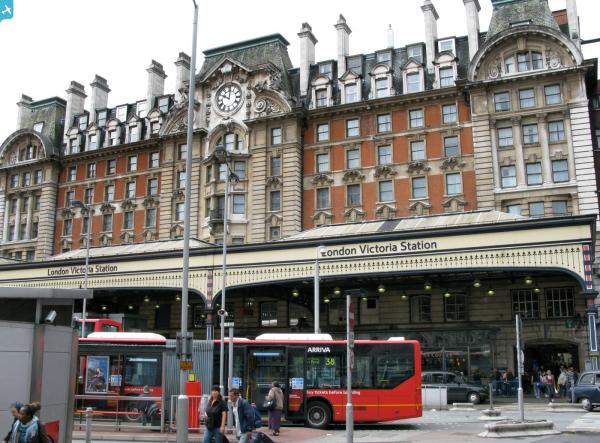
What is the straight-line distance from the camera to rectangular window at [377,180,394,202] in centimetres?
4935

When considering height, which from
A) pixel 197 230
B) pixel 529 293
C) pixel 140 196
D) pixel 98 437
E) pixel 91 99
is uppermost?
pixel 91 99

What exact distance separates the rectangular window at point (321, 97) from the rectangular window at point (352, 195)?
7241 millimetres

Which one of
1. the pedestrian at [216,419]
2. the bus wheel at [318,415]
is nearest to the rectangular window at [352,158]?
the bus wheel at [318,415]

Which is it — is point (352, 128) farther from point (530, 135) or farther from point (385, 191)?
point (530, 135)

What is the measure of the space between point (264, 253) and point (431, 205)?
516 inches

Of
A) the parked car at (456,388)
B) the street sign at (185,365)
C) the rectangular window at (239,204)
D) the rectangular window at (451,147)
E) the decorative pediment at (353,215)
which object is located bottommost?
the parked car at (456,388)

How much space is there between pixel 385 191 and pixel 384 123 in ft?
17.1

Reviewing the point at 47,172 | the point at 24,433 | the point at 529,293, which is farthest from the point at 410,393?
the point at 47,172

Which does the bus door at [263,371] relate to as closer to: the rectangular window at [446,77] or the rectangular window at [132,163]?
the rectangular window at [446,77]

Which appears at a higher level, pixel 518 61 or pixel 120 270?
pixel 518 61

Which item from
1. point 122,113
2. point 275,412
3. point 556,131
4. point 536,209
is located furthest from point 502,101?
point 122,113

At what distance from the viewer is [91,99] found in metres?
68.6

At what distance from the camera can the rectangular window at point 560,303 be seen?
42469mm

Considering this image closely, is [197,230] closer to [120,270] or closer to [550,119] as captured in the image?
[120,270]
